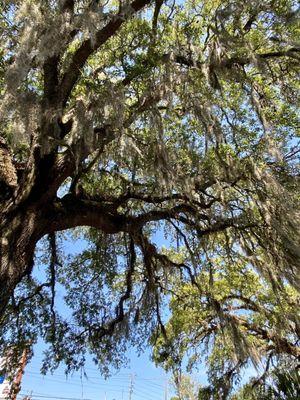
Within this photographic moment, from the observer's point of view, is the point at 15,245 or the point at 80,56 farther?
the point at 80,56

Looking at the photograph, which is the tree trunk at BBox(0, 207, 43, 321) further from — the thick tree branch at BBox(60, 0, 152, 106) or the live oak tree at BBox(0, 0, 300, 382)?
the thick tree branch at BBox(60, 0, 152, 106)

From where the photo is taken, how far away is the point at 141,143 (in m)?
5.76

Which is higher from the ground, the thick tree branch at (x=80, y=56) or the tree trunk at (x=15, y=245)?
the thick tree branch at (x=80, y=56)

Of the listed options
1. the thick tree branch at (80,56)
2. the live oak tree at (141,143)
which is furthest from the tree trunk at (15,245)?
the thick tree branch at (80,56)

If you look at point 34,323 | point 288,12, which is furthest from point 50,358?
point 288,12

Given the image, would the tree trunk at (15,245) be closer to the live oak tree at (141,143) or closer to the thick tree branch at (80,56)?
the live oak tree at (141,143)

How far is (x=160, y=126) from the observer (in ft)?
17.7

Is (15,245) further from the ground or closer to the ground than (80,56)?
closer to the ground

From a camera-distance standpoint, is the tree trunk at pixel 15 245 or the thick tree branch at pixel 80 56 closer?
the tree trunk at pixel 15 245

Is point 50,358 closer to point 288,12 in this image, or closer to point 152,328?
point 152,328

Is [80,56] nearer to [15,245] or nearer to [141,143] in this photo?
[141,143]

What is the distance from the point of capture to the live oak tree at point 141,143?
482 cm

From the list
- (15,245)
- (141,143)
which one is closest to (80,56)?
(141,143)

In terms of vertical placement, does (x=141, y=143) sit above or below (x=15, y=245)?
above
